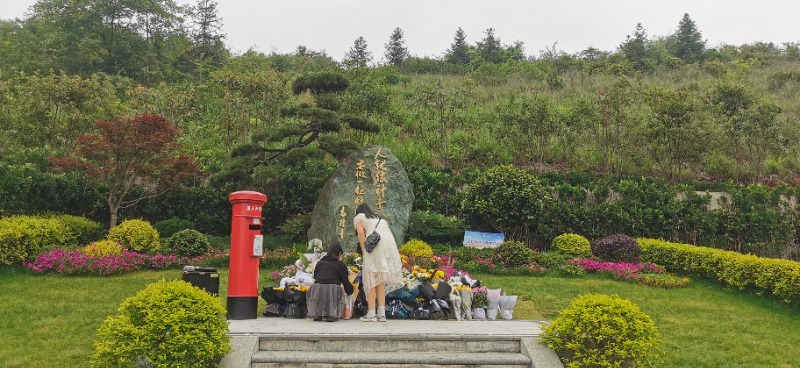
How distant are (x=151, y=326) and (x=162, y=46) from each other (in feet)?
110

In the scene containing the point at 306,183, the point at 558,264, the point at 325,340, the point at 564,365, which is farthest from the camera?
the point at 306,183

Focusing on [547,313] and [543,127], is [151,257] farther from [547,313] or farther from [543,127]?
[543,127]

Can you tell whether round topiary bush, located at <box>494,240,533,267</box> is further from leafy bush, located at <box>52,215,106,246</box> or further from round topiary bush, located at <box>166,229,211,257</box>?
leafy bush, located at <box>52,215,106,246</box>

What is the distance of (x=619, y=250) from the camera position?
545 inches

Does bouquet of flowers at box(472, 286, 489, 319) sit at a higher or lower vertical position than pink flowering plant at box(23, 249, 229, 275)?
higher

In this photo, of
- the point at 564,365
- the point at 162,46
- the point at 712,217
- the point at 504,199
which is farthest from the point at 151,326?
the point at 162,46

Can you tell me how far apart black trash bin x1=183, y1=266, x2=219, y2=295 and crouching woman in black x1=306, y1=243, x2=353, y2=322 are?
1.24 meters

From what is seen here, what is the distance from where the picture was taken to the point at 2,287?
9578 millimetres

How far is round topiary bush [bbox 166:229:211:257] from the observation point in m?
12.8

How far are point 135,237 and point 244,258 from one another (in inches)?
255

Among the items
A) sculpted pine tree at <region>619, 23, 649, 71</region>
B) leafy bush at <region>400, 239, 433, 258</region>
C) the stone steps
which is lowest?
leafy bush at <region>400, 239, 433, 258</region>

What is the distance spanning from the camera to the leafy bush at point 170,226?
14859 mm

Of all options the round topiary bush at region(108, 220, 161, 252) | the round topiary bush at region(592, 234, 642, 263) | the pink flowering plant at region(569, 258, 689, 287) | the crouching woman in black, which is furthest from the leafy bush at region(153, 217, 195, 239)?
the round topiary bush at region(592, 234, 642, 263)

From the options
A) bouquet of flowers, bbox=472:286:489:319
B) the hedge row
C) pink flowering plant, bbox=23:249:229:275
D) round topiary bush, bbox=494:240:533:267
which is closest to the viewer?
bouquet of flowers, bbox=472:286:489:319
